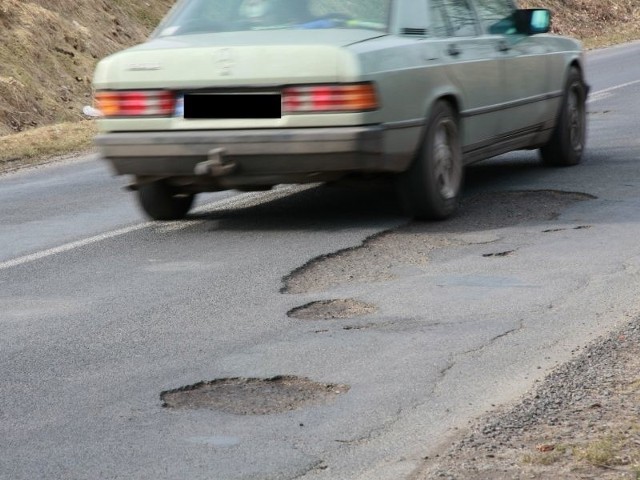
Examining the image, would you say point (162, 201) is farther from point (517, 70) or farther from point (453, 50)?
point (517, 70)

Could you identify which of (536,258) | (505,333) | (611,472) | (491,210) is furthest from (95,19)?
(611,472)

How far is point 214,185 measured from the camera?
8.41 metres

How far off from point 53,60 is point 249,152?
44.0ft

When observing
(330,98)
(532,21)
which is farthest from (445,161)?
(532,21)

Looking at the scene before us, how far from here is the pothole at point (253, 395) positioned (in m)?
5.00

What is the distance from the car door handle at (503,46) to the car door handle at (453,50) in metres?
0.69

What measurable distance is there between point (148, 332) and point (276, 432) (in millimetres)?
1576

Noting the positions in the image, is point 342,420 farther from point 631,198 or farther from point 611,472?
point 631,198

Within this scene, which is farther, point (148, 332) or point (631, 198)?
point (631, 198)

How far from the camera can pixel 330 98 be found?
25.9 ft

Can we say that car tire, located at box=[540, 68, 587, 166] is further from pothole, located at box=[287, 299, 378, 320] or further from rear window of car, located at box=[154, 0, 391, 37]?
pothole, located at box=[287, 299, 378, 320]

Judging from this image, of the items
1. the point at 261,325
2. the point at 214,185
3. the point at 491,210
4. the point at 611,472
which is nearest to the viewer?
the point at 611,472

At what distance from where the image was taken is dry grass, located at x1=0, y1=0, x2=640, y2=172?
15.4 m

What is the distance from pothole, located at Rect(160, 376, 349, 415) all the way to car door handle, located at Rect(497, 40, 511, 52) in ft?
15.5
